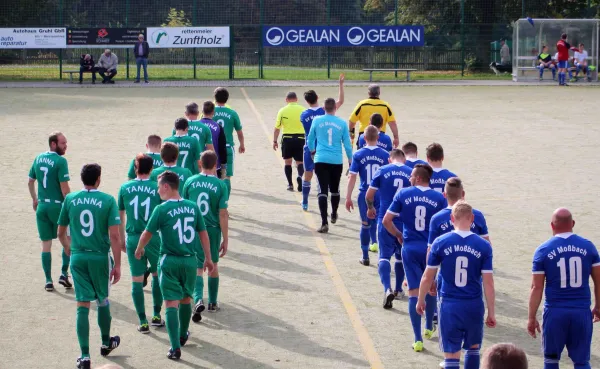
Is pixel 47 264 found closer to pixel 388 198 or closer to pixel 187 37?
pixel 388 198

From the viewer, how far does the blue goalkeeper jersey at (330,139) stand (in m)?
14.3

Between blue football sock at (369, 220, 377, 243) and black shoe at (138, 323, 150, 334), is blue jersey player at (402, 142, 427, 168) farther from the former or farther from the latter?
black shoe at (138, 323, 150, 334)

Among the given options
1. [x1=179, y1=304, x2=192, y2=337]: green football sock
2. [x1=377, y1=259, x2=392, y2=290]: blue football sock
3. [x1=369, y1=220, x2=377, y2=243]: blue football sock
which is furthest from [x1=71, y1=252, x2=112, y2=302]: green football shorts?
[x1=369, y1=220, x2=377, y2=243]: blue football sock

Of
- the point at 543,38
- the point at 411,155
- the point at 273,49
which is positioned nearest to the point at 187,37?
the point at 273,49

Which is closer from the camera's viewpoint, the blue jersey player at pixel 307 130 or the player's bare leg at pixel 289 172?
the blue jersey player at pixel 307 130

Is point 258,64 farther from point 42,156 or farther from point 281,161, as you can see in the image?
point 42,156

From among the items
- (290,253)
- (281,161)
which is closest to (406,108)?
(281,161)

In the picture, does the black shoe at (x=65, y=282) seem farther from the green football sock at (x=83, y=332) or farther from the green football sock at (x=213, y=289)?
the green football sock at (x=83, y=332)

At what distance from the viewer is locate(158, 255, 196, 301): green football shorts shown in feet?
29.2

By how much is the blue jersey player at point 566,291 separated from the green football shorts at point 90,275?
404cm

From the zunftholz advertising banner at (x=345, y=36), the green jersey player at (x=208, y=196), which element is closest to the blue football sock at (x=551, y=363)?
the green jersey player at (x=208, y=196)

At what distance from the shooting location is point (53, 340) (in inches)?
380

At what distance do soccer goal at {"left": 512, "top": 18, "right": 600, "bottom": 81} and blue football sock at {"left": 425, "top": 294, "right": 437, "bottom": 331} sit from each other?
109ft

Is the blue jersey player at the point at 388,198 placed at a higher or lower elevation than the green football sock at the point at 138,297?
higher
